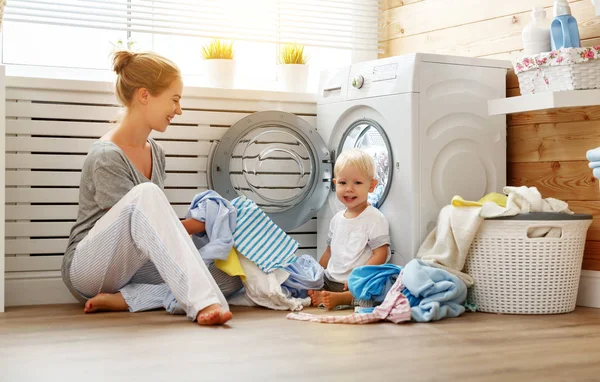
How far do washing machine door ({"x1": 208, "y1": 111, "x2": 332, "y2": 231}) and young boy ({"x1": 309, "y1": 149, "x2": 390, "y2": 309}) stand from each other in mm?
331

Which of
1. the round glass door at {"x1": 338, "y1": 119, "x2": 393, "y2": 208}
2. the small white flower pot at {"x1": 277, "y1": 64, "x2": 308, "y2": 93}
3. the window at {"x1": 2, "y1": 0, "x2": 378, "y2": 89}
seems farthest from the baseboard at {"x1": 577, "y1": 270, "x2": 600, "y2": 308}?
the window at {"x1": 2, "y1": 0, "x2": 378, "y2": 89}

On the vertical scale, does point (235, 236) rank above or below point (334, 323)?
above

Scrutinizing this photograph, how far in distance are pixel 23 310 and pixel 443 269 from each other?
1451 mm

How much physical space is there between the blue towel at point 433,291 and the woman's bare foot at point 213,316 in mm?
584

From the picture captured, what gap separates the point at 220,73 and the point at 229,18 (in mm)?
305

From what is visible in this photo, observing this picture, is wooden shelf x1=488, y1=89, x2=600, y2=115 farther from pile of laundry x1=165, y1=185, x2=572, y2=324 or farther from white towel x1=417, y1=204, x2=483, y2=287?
white towel x1=417, y1=204, x2=483, y2=287

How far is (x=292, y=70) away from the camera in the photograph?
3.70 meters

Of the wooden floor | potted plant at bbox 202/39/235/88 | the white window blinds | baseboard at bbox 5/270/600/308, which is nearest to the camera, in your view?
the wooden floor

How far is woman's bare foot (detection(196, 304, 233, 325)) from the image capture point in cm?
239

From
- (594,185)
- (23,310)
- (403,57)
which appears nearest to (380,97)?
(403,57)

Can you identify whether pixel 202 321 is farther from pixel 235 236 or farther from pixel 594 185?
pixel 594 185

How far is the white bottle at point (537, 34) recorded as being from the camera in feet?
9.50

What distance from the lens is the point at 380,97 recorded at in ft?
10.3

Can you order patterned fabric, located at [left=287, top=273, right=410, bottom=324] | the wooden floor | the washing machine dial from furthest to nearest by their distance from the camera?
the washing machine dial
patterned fabric, located at [left=287, top=273, right=410, bottom=324]
the wooden floor
